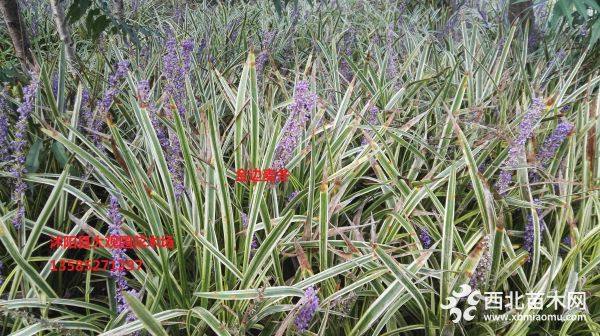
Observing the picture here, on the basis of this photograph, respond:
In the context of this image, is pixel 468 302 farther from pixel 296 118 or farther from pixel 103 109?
pixel 103 109

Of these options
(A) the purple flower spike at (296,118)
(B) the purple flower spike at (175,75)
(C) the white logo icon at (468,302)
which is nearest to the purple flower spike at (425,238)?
(C) the white logo icon at (468,302)

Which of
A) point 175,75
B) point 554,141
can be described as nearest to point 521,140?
point 554,141

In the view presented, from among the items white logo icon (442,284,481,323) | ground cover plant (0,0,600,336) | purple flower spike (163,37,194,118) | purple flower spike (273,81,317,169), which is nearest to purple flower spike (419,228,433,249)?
ground cover plant (0,0,600,336)

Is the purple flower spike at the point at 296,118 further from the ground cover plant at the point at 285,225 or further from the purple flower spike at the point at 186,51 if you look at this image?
the purple flower spike at the point at 186,51

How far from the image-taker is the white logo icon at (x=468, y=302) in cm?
125

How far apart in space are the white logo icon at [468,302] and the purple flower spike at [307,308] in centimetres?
37

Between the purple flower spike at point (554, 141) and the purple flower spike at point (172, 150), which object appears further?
the purple flower spike at point (554, 141)

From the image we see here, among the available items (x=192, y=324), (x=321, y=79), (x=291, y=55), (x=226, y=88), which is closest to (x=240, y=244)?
(x=192, y=324)

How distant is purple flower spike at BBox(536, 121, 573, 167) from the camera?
1641mm

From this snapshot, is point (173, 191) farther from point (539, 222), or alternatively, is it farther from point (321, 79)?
point (321, 79)

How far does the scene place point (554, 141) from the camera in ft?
5.57

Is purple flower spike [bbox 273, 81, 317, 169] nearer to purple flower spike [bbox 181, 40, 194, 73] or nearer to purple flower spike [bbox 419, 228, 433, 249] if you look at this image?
purple flower spike [bbox 419, 228, 433, 249]

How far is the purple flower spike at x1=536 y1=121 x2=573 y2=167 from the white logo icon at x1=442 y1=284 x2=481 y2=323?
61 cm

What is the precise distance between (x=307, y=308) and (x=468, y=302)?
1.45ft
